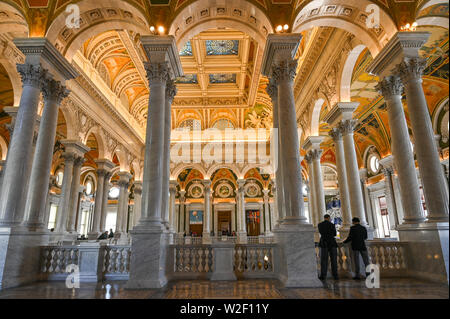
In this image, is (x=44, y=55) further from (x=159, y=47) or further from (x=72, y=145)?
(x=72, y=145)

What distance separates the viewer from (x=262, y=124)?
16781 millimetres

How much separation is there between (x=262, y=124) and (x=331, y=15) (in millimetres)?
9935

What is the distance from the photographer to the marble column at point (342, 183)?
8.79 meters

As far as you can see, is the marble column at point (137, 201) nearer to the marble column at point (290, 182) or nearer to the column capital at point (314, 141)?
the column capital at point (314, 141)

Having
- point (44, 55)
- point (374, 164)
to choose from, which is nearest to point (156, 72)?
point (44, 55)

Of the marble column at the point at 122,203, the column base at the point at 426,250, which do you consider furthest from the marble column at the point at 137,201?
the column base at the point at 426,250

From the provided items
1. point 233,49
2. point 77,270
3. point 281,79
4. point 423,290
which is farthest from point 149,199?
point 233,49

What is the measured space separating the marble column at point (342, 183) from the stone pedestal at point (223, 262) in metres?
4.67

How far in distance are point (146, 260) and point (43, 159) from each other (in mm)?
3767

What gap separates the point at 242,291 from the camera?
14.5 feet

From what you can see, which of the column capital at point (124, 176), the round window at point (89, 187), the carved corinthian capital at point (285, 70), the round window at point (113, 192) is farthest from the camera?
the round window at point (113, 192)

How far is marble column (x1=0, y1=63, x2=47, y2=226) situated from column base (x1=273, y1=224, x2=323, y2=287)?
5348 mm

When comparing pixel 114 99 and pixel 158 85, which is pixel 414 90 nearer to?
pixel 158 85

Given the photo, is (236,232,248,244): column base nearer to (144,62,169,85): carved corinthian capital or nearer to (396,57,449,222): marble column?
(396,57,449,222): marble column
